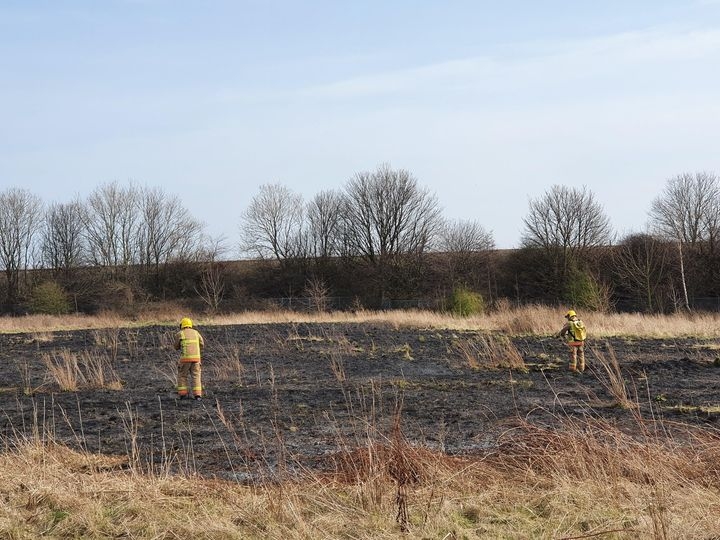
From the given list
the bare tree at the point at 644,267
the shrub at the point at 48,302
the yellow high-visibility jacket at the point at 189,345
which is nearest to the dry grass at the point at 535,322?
the bare tree at the point at 644,267

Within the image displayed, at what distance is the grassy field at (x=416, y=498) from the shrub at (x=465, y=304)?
28.7m

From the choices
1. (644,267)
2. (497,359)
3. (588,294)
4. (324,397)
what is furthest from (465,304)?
(324,397)

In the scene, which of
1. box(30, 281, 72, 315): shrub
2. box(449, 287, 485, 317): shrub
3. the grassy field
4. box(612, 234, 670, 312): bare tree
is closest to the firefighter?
the grassy field

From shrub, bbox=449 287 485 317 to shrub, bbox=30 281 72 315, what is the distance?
26.4 meters

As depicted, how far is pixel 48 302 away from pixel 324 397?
42.5 metres

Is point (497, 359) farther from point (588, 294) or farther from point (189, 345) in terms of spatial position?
point (588, 294)

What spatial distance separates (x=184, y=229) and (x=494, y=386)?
52.4 meters

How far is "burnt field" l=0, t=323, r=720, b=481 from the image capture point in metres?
9.02

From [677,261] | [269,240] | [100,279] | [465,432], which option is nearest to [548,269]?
[677,261]

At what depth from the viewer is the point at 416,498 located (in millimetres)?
6188

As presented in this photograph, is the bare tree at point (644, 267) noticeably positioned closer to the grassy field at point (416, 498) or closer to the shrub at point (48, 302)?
the shrub at point (48, 302)

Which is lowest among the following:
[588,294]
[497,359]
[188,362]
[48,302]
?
[497,359]

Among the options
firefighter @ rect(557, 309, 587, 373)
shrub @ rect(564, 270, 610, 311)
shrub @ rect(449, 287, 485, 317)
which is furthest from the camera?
shrub @ rect(449, 287, 485, 317)

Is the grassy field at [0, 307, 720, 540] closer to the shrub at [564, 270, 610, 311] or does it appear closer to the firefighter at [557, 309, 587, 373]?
the firefighter at [557, 309, 587, 373]
